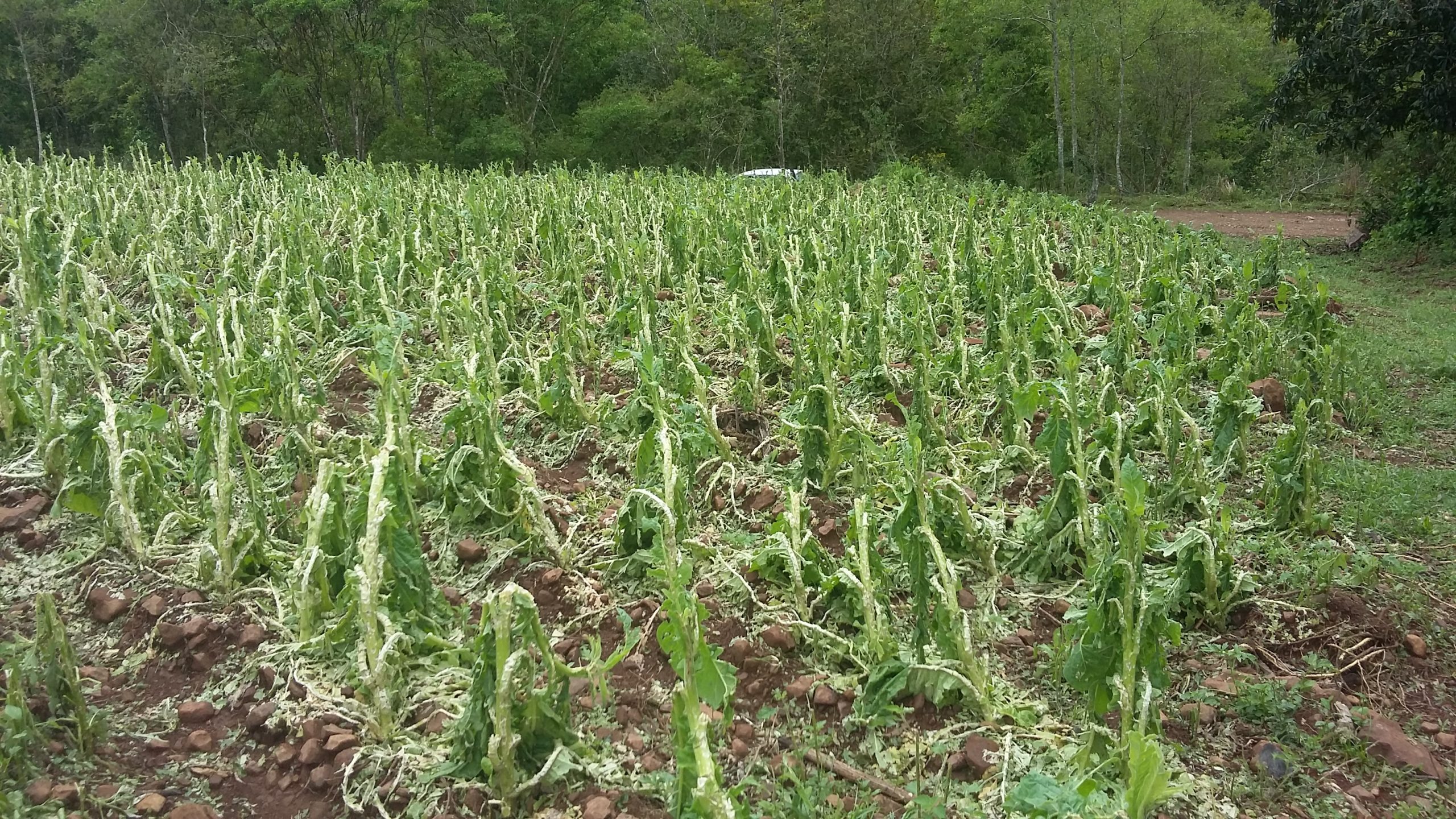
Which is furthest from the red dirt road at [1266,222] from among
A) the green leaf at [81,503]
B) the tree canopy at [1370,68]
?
the green leaf at [81,503]

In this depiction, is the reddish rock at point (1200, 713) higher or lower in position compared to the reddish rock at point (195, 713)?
lower

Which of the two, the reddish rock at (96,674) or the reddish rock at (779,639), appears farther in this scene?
the reddish rock at (779,639)

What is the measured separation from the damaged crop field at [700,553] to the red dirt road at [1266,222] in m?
9.36

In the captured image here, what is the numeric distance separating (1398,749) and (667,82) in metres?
25.3

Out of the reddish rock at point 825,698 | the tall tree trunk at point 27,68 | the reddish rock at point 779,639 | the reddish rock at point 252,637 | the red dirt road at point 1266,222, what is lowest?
the reddish rock at point 825,698

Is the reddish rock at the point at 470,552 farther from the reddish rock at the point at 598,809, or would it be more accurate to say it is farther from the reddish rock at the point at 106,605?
the reddish rock at the point at 598,809

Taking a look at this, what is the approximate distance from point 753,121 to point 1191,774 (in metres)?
23.1

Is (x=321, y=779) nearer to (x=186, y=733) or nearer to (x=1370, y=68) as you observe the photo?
(x=186, y=733)

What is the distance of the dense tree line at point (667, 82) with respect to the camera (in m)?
22.5

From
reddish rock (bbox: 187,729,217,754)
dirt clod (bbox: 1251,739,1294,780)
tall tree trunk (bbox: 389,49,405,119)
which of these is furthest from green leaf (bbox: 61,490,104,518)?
tall tree trunk (bbox: 389,49,405,119)

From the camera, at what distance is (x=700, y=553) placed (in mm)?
2975

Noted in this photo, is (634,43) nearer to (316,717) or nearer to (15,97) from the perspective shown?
(15,97)

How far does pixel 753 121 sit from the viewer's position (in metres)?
24.0

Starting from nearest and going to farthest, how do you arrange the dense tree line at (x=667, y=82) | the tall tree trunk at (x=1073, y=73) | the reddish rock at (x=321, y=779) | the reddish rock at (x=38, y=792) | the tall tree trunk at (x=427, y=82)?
the reddish rock at (x=38, y=792)
the reddish rock at (x=321, y=779)
the tall tree trunk at (x=1073, y=73)
the dense tree line at (x=667, y=82)
the tall tree trunk at (x=427, y=82)
